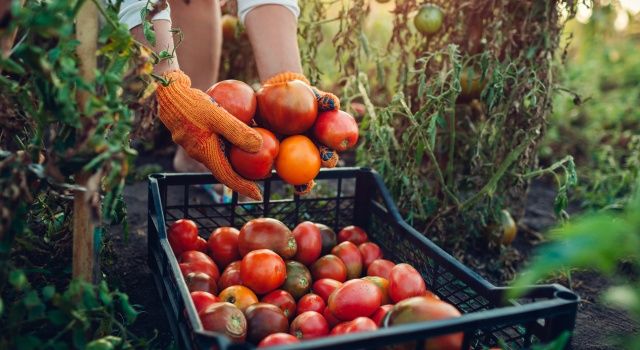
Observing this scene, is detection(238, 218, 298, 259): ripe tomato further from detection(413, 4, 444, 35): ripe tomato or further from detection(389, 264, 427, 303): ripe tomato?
detection(413, 4, 444, 35): ripe tomato

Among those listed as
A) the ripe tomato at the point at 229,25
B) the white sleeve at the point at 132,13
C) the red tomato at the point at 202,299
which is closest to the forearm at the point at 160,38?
the white sleeve at the point at 132,13

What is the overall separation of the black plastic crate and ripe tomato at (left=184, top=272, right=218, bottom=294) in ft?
0.24

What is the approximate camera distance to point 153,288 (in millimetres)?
2100

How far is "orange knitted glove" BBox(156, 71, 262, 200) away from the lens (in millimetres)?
1654

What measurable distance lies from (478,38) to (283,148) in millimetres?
1110

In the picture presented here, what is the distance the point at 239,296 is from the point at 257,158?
0.39 metres

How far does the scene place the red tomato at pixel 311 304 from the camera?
1718mm

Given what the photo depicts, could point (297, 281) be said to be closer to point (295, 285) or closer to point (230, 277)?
point (295, 285)

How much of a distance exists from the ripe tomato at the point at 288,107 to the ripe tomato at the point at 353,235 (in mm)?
509

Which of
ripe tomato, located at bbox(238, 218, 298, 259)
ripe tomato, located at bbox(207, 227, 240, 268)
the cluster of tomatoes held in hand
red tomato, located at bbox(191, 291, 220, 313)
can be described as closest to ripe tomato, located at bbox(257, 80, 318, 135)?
the cluster of tomatoes held in hand

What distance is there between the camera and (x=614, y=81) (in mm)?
5320

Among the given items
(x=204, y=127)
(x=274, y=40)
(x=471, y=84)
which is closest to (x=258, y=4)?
(x=274, y=40)

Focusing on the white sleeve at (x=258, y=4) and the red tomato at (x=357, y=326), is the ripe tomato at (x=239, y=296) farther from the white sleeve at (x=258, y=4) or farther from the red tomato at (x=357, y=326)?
the white sleeve at (x=258, y=4)

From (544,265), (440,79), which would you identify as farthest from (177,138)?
(544,265)
